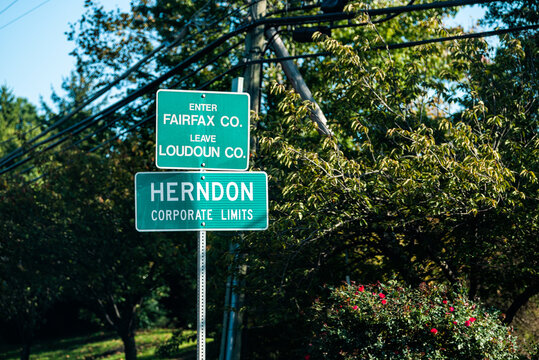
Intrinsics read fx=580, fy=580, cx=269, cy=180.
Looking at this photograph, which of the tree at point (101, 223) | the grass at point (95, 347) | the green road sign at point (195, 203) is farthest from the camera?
the grass at point (95, 347)

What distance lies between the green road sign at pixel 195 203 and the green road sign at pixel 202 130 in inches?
4.2

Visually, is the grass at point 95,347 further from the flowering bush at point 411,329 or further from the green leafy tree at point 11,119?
the green leafy tree at point 11,119

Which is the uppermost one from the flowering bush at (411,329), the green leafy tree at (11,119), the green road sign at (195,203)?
the green leafy tree at (11,119)

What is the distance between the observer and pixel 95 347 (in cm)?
2391

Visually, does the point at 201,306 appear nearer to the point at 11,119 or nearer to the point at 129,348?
the point at 129,348

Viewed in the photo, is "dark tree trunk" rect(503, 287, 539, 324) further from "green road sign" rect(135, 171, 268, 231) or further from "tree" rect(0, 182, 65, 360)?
"tree" rect(0, 182, 65, 360)

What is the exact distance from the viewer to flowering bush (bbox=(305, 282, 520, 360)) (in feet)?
21.0

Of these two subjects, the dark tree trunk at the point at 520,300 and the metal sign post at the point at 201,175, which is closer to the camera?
the metal sign post at the point at 201,175

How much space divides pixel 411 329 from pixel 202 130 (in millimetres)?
3704

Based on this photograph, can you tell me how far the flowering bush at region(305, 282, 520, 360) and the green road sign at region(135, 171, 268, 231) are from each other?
304cm

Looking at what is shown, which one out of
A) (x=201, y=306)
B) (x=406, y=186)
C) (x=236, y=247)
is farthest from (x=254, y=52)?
(x=201, y=306)

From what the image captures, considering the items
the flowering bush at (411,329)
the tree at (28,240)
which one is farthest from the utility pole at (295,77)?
the tree at (28,240)

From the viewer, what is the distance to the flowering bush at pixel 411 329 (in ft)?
21.0

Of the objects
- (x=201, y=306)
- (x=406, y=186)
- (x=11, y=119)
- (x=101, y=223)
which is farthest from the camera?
(x=11, y=119)
